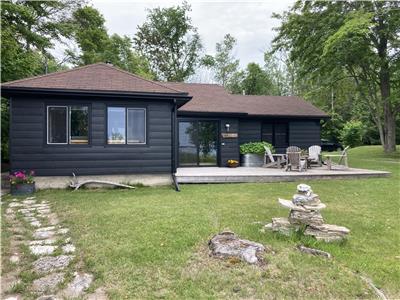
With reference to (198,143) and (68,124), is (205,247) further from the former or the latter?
(198,143)

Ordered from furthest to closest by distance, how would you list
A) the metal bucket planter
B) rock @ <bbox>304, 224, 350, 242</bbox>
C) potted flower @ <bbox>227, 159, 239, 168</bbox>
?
the metal bucket planter
potted flower @ <bbox>227, 159, 239, 168</bbox>
rock @ <bbox>304, 224, 350, 242</bbox>

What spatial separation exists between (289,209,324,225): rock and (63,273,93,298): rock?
2595mm

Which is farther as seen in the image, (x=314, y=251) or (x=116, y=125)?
(x=116, y=125)

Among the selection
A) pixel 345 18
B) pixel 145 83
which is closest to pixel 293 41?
pixel 345 18

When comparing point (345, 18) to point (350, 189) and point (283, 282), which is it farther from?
point (283, 282)

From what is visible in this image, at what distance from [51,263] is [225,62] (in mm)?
30105

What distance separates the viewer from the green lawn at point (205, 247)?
283 centimetres

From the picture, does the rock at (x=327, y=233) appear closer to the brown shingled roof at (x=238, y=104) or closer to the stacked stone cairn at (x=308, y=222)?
the stacked stone cairn at (x=308, y=222)

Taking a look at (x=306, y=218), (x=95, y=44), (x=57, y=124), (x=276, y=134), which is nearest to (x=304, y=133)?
(x=276, y=134)

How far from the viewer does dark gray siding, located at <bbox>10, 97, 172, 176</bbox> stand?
7953 millimetres

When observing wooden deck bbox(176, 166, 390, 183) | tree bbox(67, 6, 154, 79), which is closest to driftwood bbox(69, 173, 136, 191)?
wooden deck bbox(176, 166, 390, 183)

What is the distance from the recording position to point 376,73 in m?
17.5

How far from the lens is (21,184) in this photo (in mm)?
7578

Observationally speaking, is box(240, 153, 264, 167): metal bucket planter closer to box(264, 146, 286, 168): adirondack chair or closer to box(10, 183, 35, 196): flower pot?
box(264, 146, 286, 168): adirondack chair
